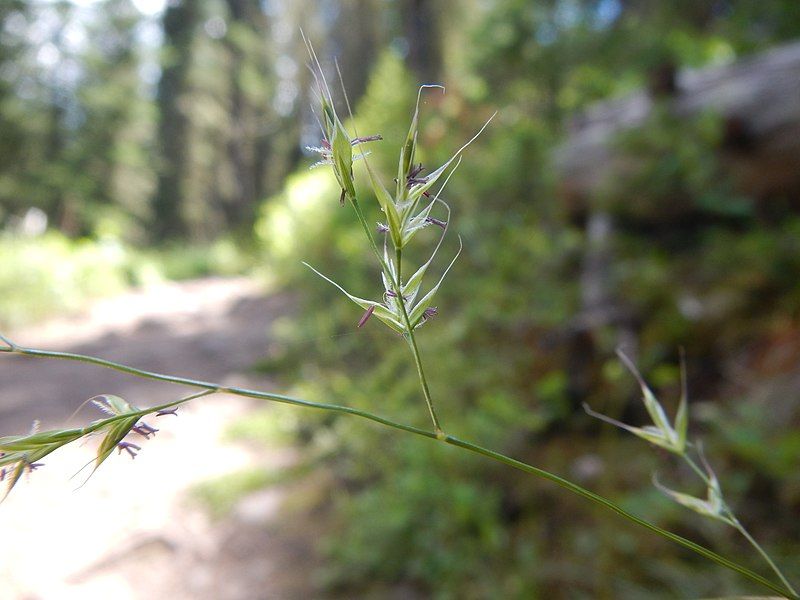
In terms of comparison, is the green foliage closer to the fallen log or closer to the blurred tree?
the fallen log

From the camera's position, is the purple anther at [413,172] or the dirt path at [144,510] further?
the dirt path at [144,510]

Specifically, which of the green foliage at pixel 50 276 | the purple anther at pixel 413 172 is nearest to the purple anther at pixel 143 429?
the purple anther at pixel 413 172

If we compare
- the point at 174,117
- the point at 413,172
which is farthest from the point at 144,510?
the point at 174,117

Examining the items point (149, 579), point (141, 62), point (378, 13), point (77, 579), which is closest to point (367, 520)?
point (149, 579)

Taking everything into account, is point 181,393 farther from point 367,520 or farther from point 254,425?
point 367,520

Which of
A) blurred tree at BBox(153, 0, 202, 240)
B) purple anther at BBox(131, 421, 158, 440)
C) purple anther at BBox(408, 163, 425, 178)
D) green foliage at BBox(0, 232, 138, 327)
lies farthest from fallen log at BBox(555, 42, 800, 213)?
blurred tree at BBox(153, 0, 202, 240)

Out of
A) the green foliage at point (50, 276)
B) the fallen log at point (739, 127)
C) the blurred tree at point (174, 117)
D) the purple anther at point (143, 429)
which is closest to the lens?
the purple anther at point (143, 429)

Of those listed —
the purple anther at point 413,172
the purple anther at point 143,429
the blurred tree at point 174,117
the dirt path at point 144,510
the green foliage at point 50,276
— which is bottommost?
the purple anther at point 143,429

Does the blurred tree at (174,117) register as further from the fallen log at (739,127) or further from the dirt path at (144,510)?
the fallen log at (739,127)
